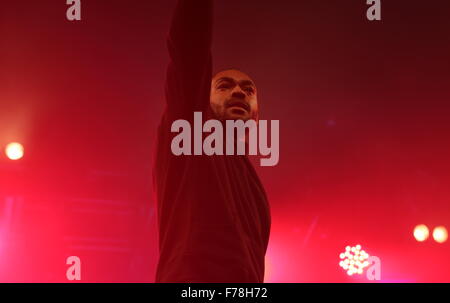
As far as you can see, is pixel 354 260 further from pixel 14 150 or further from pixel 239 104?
pixel 239 104

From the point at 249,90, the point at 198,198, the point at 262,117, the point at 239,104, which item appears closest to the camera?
the point at 198,198

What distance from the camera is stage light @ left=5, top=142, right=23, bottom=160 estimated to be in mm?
2764

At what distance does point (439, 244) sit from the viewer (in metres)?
3.38

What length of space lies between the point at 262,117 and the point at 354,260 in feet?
4.21

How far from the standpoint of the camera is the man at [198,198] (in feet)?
3.16

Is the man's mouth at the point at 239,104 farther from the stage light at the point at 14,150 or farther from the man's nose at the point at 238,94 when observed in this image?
the stage light at the point at 14,150

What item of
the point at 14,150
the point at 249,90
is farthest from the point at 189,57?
the point at 14,150

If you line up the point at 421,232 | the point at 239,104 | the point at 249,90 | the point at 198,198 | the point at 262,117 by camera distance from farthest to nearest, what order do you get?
the point at 421,232, the point at 262,117, the point at 249,90, the point at 239,104, the point at 198,198

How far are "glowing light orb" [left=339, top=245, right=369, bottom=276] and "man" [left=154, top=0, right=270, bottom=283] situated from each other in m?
2.34

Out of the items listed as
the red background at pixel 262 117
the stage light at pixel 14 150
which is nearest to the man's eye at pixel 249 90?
the red background at pixel 262 117

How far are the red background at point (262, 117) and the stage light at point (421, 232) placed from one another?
43mm

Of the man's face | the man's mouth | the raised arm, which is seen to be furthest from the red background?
the raised arm

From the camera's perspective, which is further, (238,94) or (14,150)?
(14,150)

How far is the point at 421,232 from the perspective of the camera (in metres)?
3.29
